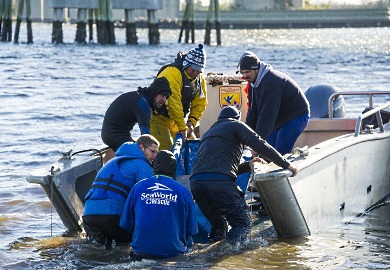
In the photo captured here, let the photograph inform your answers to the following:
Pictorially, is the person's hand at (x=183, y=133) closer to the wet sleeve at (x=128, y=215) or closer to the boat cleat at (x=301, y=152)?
the boat cleat at (x=301, y=152)

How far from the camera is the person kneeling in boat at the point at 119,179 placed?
28.0ft

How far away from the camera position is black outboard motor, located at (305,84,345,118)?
13.2 m

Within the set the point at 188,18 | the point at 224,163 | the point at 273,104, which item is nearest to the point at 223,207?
the point at 224,163

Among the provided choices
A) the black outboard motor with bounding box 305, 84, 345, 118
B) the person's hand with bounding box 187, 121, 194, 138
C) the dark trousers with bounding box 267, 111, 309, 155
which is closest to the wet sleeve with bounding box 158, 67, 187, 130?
the person's hand with bounding box 187, 121, 194, 138

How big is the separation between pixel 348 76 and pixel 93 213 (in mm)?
29853

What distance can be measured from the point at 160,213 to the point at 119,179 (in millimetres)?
845

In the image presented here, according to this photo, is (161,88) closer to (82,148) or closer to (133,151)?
(133,151)

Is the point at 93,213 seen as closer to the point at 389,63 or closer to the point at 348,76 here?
the point at 348,76

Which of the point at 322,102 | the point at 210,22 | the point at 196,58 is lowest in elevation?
the point at 210,22

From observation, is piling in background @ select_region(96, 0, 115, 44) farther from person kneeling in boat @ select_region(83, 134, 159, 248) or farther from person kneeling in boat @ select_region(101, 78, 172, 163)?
person kneeling in boat @ select_region(83, 134, 159, 248)

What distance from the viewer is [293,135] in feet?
33.7

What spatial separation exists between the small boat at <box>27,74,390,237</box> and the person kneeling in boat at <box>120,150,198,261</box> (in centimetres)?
94

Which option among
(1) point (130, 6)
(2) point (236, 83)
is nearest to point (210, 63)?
(1) point (130, 6)

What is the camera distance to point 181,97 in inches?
432
